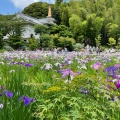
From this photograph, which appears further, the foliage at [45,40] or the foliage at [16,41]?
the foliage at [45,40]

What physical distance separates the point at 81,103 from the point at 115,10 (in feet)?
105

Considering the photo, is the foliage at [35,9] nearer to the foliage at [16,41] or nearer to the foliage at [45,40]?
the foliage at [45,40]

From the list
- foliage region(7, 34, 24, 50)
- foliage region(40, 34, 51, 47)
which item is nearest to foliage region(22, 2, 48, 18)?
foliage region(40, 34, 51, 47)

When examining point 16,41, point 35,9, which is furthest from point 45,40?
point 35,9

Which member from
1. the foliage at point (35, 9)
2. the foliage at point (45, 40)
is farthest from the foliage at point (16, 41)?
the foliage at point (35, 9)

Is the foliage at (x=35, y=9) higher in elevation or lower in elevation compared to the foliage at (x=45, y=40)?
A: higher

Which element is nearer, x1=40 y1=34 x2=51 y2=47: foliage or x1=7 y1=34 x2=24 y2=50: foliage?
x1=7 y1=34 x2=24 y2=50: foliage

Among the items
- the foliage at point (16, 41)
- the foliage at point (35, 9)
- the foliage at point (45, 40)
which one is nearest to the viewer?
the foliage at point (16, 41)

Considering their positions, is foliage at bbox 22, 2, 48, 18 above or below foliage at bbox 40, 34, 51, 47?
above

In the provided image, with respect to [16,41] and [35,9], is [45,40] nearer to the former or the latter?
[16,41]

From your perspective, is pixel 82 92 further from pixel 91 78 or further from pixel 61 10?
pixel 61 10

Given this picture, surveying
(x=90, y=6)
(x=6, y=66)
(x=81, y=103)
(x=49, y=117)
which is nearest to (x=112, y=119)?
(x=81, y=103)

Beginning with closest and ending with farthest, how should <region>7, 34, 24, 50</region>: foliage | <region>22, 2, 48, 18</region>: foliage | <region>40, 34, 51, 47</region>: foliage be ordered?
<region>7, 34, 24, 50</region>: foliage < <region>40, 34, 51, 47</region>: foliage < <region>22, 2, 48, 18</region>: foliage

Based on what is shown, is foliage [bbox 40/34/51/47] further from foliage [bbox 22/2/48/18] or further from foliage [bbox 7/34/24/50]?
foliage [bbox 22/2/48/18]
